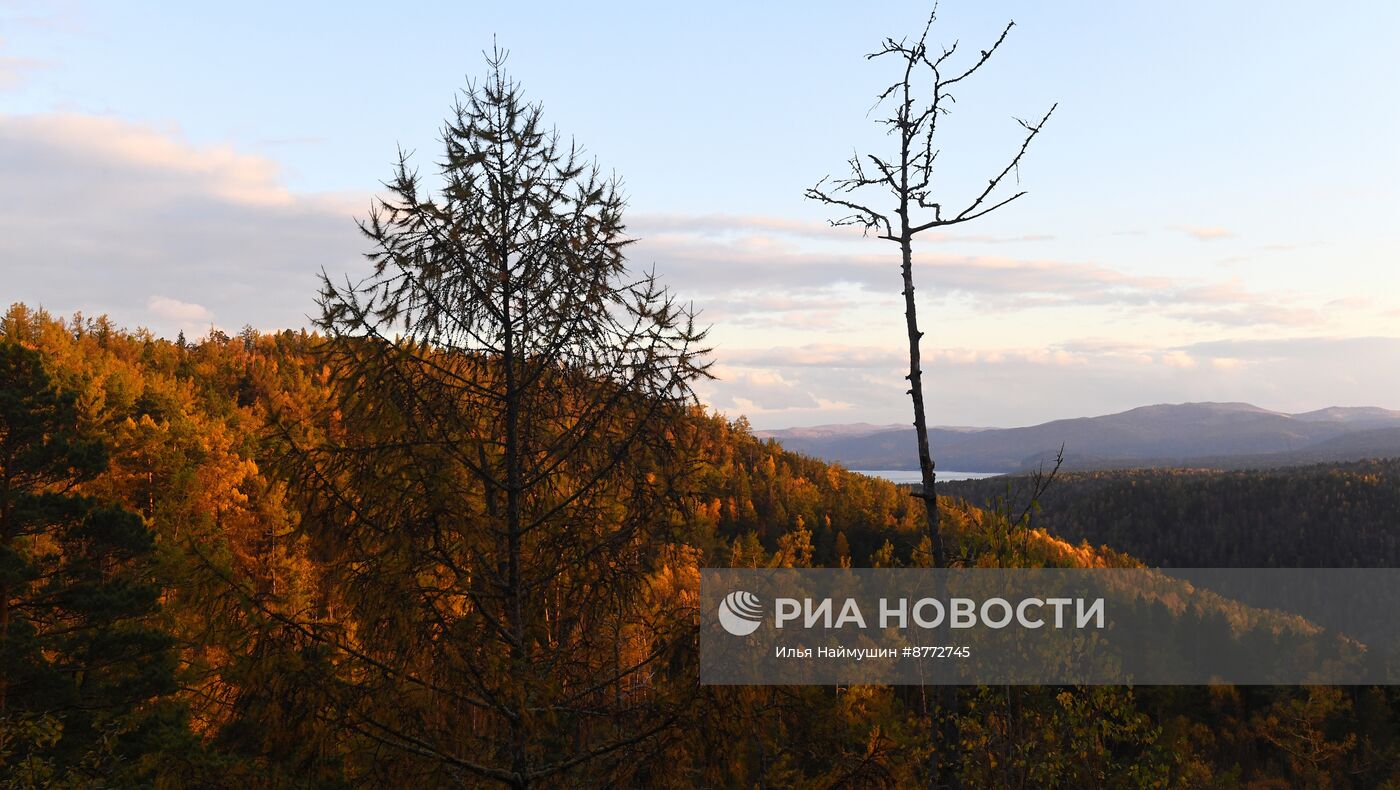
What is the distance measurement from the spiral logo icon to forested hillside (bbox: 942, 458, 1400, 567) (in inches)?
6644

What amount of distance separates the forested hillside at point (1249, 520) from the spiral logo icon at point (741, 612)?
6644 inches

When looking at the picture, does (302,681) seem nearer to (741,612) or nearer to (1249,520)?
(741,612)

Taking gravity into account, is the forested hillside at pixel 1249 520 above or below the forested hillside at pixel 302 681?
below

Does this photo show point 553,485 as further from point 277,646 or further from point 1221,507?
point 1221,507

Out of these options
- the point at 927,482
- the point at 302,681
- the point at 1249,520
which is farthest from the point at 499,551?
the point at 1249,520

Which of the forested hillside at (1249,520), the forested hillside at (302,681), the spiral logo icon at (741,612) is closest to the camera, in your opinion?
the forested hillside at (302,681)

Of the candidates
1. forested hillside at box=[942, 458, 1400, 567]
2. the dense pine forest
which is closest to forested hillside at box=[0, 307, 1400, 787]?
the dense pine forest

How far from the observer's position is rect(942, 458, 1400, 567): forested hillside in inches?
6836

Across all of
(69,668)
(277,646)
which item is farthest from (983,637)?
(69,668)

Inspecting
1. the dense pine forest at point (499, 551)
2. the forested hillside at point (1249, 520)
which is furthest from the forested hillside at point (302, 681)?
the forested hillside at point (1249, 520)

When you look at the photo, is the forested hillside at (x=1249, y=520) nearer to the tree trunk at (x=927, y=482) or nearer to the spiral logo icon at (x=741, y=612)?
the spiral logo icon at (x=741, y=612)

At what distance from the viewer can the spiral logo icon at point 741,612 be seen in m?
11.2

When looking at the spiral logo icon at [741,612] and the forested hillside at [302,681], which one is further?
the spiral logo icon at [741,612]

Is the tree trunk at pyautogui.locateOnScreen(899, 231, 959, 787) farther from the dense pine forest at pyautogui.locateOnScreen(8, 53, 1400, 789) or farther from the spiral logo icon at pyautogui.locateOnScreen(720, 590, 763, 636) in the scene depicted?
the spiral logo icon at pyautogui.locateOnScreen(720, 590, 763, 636)
